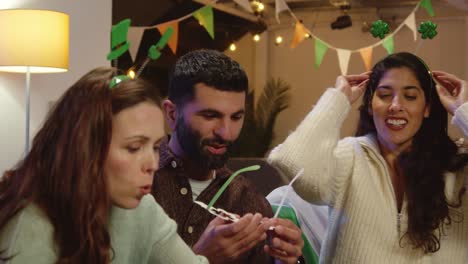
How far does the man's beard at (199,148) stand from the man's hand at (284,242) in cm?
22

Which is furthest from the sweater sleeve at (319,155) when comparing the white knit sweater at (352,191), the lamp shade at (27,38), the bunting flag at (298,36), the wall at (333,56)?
the wall at (333,56)

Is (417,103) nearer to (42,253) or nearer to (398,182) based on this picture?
(398,182)

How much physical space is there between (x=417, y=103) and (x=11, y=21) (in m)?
2.12

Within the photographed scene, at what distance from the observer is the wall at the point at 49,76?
3.57 meters

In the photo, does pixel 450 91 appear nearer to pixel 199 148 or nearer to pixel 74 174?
pixel 199 148

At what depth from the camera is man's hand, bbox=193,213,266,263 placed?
1436 mm

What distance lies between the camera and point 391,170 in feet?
6.07

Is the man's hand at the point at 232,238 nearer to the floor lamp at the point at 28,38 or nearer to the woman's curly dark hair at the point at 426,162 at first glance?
the woman's curly dark hair at the point at 426,162

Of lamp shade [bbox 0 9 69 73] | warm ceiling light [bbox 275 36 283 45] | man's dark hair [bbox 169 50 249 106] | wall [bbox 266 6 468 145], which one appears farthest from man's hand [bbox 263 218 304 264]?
warm ceiling light [bbox 275 36 283 45]

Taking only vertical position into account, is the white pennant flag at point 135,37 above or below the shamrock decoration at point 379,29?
below

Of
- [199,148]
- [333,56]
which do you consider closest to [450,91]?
[199,148]

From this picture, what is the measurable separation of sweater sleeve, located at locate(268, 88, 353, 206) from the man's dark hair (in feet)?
0.72

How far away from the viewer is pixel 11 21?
10.2 ft

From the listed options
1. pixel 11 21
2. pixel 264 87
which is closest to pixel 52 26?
pixel 11 21
